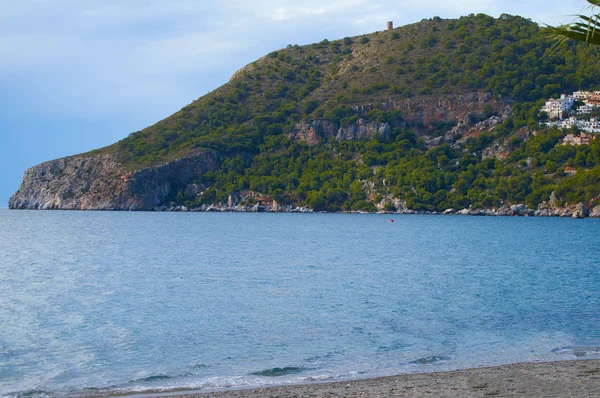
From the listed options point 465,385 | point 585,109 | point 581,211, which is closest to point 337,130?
point 585,109

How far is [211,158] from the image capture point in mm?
136250

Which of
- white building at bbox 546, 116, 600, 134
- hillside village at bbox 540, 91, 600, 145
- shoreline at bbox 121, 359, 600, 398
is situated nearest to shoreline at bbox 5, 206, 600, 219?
hillside village at bbox 540, 91, 600, 145

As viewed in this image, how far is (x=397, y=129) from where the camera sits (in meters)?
130

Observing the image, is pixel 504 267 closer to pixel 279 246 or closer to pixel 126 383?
pixel 279 246

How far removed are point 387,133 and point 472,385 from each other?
11897 centimetres

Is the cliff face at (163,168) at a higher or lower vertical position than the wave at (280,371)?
higher

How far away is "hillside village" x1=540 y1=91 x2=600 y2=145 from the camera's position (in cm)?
10856

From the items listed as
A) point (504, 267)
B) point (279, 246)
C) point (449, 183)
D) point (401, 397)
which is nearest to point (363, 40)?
point (449, 183)

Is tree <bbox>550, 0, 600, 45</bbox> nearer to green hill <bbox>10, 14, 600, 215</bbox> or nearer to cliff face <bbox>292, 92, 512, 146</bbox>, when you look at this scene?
green hill <bbox>10, 14, 600, 215</bbox>

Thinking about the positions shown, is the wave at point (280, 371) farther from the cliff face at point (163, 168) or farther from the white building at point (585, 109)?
the white building at point (585, 109)

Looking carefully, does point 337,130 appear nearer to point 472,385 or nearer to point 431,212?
point 431,212

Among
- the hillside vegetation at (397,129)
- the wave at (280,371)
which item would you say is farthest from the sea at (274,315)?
the hillside vegetation at (397,129)

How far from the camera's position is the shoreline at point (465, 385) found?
11.6 metres

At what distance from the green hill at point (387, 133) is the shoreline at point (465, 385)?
92012mm
